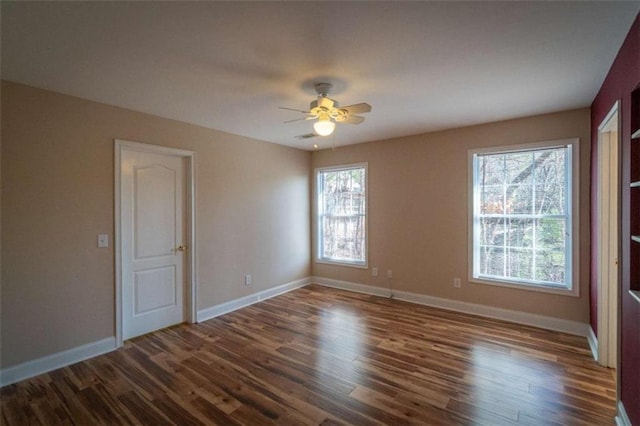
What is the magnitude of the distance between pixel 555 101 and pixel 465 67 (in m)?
1.51

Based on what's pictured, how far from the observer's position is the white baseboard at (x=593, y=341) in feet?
9.12

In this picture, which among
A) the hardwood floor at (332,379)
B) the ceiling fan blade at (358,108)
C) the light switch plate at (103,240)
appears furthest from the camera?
the light switch plate at (103,240)

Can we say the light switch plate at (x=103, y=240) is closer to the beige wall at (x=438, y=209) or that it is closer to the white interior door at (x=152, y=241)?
the white interior door at (x=152, y=241)

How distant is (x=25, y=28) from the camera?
176 centimetres

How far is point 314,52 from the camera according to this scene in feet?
6.75

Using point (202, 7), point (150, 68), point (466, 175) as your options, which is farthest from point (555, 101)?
point (150, 68)

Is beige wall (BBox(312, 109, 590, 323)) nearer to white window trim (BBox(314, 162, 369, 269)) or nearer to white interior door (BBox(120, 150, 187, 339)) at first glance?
white window trim (BBox(314, 162, 369, 269))

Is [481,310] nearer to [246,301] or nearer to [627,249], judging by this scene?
[627,249]

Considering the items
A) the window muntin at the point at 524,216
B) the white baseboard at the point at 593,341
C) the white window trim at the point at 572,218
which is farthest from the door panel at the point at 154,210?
the white baseboard at the point at 593,341

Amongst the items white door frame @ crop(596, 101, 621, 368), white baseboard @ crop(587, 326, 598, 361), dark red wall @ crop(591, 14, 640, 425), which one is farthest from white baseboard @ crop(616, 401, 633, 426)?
white baseboard @ crop(587, 326, 598, 361)

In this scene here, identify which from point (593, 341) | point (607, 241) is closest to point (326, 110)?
point (607, 241)

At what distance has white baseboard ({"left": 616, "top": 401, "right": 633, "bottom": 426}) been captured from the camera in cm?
180

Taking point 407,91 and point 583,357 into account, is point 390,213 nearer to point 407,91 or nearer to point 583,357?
point 407,91

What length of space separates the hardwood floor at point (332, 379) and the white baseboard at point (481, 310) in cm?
14
